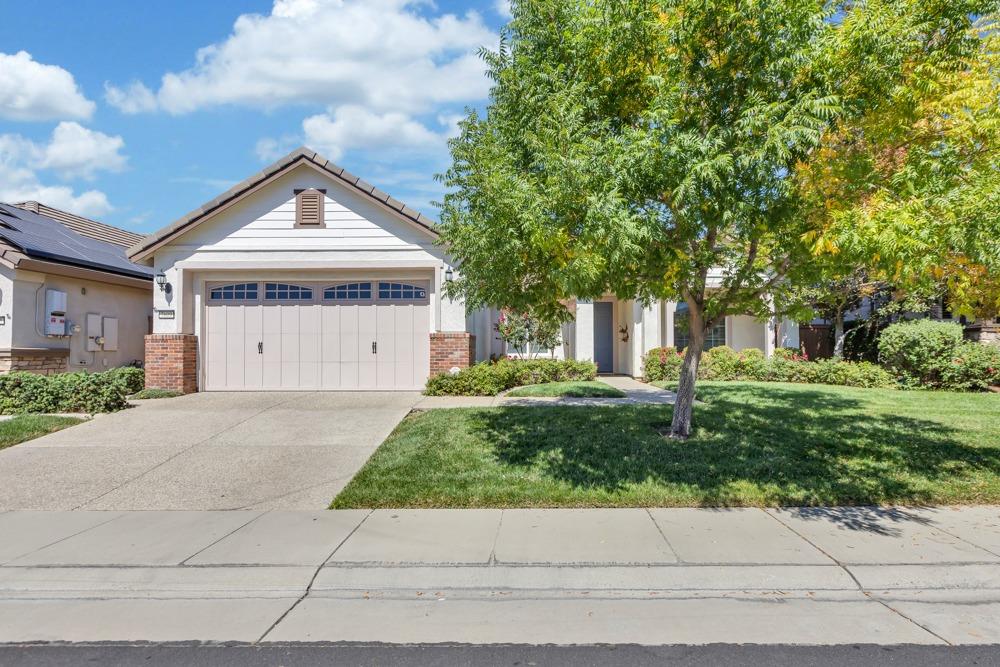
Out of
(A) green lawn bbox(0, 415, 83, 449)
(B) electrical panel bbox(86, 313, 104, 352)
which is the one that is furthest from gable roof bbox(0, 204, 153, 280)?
(A) green lawn bbox(0, 415, 83, 449)

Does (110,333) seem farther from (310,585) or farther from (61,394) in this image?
(310,585)

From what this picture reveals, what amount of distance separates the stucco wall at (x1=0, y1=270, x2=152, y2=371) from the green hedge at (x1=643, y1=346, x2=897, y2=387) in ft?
47.1

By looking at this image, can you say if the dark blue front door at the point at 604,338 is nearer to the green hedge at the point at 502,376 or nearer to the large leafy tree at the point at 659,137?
the green hedge at the point at 502,376

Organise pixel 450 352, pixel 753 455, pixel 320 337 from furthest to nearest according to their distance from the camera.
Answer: pixel 320 337
pixel 450 352
pixel 753 455

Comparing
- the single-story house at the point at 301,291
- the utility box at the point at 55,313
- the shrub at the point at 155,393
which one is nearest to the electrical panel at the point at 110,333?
the utility box at the point at 55,313

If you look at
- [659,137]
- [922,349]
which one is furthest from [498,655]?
[922,349]

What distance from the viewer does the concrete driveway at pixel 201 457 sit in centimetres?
671

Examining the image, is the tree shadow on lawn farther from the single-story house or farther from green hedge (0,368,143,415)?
green hedge (0,368,143,415)

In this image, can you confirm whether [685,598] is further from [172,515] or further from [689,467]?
[172,515]

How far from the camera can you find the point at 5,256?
12.7 m

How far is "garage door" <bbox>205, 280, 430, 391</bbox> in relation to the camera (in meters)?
14.1

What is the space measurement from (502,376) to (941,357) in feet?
33.7

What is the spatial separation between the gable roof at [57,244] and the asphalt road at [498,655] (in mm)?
12668

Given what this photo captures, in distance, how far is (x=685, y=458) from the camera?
7434 mm
